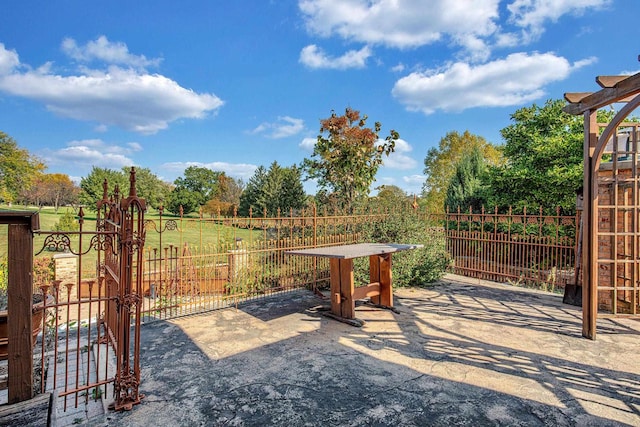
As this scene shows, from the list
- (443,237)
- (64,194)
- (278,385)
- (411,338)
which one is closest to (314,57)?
(443,237)

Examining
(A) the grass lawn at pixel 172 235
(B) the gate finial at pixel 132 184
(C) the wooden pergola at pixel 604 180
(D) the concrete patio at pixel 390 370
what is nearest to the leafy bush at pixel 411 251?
(D) the concrete patio at pixel 390 370

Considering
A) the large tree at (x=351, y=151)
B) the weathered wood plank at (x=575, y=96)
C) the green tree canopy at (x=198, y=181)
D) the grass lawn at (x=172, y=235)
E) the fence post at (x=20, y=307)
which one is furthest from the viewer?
the green tree canopy at (x=198, y=181)

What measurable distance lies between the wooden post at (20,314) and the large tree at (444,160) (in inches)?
878

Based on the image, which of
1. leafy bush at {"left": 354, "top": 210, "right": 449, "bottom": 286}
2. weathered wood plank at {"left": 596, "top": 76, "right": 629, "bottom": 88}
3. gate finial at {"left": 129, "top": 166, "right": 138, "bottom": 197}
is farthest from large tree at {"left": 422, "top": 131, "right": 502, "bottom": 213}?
gate finial at {"left": 129, "top": 166, "right": 138, "bottom": 197}

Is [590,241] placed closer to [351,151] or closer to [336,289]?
[336,289]

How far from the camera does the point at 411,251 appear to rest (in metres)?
7.66

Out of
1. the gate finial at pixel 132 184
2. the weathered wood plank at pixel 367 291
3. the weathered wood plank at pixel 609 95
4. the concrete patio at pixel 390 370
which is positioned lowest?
the concrete patio at pixel 390 370

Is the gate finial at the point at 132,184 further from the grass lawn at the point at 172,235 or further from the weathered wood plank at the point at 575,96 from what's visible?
the weathered wood plank at the point at 575,96

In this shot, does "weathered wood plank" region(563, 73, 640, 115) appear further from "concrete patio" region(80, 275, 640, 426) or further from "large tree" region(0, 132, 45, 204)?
"large tree" region(0, 132, 45, 204)

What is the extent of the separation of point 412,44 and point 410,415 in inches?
416

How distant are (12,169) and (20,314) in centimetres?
3655

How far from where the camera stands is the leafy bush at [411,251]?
7.33m

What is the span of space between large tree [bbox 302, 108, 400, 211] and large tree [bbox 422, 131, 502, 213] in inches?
378

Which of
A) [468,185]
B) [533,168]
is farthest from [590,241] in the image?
[468,185]
